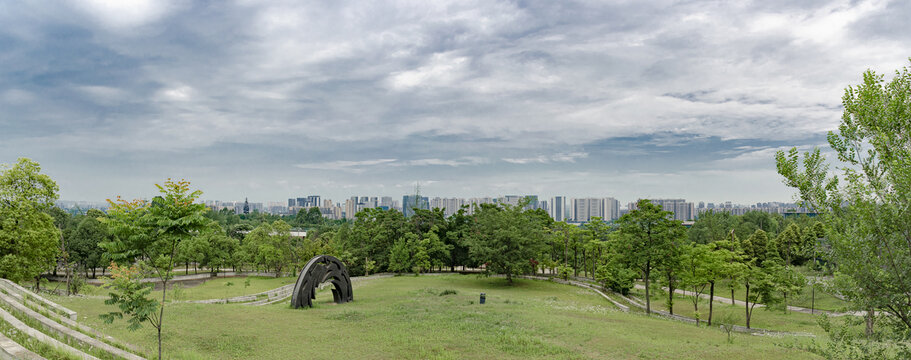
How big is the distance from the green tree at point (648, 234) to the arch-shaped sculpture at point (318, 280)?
20332 millimetres

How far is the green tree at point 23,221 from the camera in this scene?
25688 mm

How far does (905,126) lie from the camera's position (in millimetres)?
11414

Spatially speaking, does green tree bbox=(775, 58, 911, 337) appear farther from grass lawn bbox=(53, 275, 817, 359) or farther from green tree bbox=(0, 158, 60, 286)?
green tree bbox=(0, 158, 60, 286)

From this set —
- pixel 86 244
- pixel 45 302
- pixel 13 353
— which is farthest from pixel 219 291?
pixel 13 353

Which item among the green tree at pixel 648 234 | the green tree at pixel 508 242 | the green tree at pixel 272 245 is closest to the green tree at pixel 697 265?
the green tree at pixel 648 234

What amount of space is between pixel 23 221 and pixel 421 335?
2689 centimetres

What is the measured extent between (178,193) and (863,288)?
663 inches

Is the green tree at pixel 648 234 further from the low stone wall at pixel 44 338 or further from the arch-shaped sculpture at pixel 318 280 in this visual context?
the low stone wall at pixel 44 338

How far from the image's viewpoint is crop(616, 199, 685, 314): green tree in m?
31.5

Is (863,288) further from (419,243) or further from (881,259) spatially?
(419,243)

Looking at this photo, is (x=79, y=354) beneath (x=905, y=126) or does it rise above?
beneath

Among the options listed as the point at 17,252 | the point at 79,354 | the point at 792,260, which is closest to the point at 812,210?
the point at 79,354

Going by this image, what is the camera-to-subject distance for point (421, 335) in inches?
701

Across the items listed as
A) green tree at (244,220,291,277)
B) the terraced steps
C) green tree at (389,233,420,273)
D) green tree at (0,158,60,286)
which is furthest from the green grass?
the terraced steps
